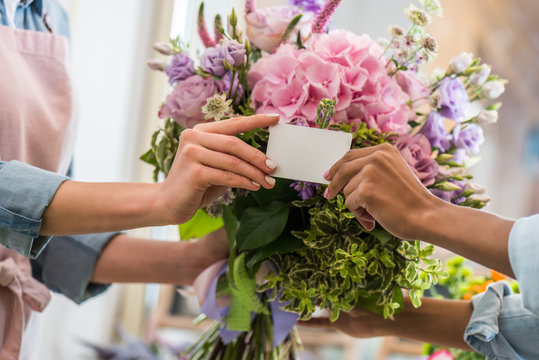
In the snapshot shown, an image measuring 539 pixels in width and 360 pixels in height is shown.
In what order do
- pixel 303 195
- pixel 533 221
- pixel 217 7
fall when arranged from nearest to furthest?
pixel 533 221
pixel 303 195
pixel 217 7

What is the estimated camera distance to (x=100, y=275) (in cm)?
108

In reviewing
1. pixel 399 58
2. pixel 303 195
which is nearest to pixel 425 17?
pixel 399 58

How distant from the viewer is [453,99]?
0.85m

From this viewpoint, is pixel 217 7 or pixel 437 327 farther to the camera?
pixel 217 7

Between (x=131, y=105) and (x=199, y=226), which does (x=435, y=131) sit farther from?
(x=131, y=105)

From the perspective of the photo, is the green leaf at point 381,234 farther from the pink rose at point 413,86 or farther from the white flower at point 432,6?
the white flower at point 432,6

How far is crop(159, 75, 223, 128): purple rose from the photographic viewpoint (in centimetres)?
83

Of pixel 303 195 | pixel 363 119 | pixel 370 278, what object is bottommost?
pixel 370 278

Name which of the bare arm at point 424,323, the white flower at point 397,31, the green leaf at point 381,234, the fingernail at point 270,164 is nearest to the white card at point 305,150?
the fingernail at point 270,164

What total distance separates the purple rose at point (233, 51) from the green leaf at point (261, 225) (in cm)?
21

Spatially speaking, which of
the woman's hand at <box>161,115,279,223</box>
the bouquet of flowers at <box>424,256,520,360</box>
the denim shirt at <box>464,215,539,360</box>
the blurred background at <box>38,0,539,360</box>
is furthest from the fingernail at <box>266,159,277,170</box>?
the blurred background at <box>38,0,539,360</box>

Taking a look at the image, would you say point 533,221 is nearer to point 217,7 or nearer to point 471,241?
point 471,241

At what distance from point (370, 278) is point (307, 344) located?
1.43 m

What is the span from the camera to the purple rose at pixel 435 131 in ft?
2.77
